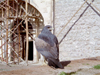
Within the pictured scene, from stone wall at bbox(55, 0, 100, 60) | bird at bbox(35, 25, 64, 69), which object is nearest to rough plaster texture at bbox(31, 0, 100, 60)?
stone wall at bbox(55, 0, 100, 60)

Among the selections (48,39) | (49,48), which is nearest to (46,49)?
(49,48)

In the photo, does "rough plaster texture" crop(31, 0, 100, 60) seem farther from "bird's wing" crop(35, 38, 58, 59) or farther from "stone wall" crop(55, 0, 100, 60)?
"bird's wing" crop(35, 38, 58, 59)

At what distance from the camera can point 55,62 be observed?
3.39 meters

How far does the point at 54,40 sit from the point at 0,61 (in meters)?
6.37

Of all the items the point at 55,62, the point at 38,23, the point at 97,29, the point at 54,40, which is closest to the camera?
the point at 55,62

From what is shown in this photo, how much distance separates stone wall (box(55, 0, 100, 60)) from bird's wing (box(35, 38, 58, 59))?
2478mm

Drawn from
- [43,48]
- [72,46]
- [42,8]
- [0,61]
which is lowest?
[0,61]

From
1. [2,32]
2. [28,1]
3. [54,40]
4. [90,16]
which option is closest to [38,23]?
[28,1]

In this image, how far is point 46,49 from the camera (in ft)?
11.6

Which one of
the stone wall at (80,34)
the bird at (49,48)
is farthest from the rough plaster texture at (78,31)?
the bird at (49,48)

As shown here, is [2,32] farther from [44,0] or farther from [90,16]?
[90,16]

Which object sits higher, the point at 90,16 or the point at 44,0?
the point at 44,0

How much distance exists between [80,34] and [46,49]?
2834 mm

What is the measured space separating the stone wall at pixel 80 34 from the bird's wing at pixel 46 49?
2.48 meters
